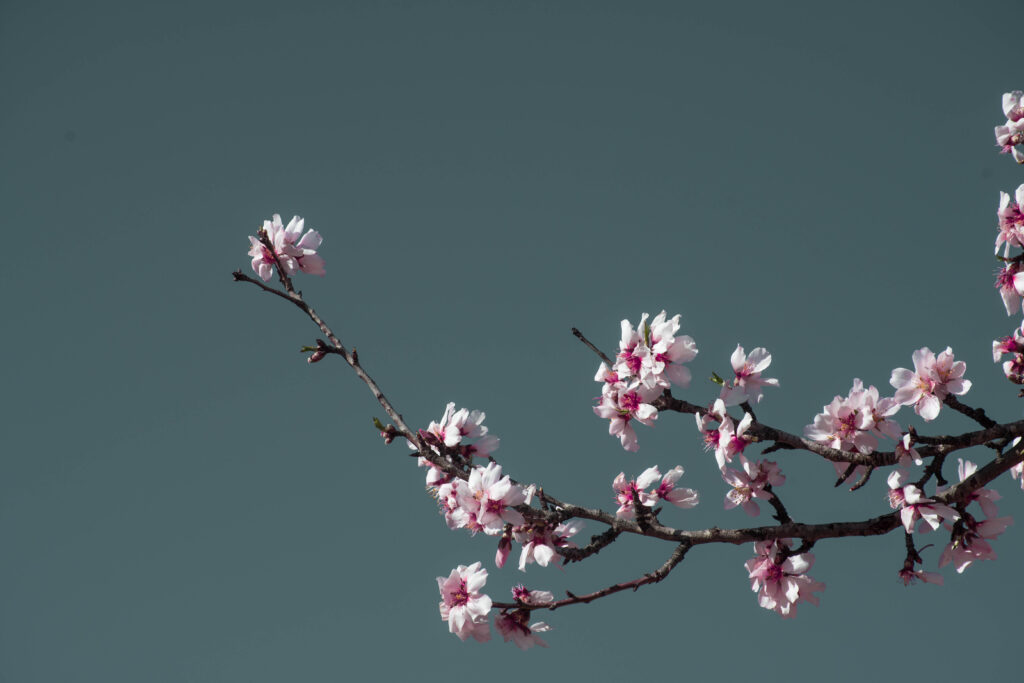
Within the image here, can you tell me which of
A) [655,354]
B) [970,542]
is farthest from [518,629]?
[970,542]

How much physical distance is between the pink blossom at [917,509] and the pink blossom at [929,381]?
1.60 ft

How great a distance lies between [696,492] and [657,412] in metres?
0.82

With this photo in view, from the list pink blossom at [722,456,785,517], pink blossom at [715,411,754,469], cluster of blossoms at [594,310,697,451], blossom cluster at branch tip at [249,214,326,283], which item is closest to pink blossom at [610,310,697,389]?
cluster of blossoms at [594,310,697,451]

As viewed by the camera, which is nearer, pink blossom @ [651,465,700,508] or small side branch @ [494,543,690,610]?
small side branch @ [494,543,690,610]

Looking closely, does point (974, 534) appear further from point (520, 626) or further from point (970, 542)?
point (520, 626)

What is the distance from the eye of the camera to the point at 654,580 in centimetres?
393

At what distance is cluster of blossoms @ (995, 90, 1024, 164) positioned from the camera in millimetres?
5312

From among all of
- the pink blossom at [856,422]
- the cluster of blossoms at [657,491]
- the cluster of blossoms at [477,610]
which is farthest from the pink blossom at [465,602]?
the pink blossom at [856,422]

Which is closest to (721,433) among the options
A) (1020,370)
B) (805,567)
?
(805,567)

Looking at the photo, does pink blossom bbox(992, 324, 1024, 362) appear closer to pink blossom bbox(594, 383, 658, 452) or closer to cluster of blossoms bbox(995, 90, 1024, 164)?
cluster of blossoms bbox(995, 90, 1024, 164)

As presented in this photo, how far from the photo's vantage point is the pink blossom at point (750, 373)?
4.16 m

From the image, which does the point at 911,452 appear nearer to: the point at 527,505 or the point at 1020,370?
the point at 1020,370

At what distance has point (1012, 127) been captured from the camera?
534 cm

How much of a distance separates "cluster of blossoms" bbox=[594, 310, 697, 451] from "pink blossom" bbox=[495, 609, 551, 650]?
1.13 metres
